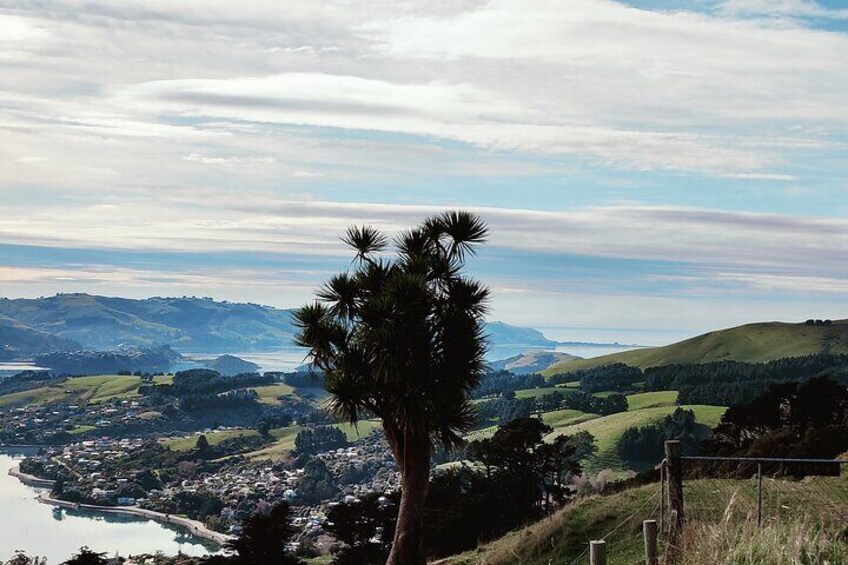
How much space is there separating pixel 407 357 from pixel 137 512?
143m

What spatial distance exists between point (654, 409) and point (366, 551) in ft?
352

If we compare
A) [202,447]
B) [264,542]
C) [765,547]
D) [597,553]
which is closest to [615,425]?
[202,447]

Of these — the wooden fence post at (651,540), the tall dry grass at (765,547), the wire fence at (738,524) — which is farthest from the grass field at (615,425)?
the tall dry grass at (765,547)

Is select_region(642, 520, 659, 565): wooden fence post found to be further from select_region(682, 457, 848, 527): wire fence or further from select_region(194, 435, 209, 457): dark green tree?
select_region(194, 435, 209, 457): dark green tree

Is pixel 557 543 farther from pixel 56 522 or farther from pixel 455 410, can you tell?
pixel 56 522

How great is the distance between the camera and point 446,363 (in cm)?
2858

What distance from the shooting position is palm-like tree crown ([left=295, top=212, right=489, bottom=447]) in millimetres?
27906

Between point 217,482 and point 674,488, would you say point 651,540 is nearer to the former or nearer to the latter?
point 674,488

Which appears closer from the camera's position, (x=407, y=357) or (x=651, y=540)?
(x=651, y=540)

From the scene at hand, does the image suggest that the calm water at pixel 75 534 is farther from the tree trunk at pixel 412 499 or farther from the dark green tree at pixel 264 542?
the tree trunk at pixel 412 499

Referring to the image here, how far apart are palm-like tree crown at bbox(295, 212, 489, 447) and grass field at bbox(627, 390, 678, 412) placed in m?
125

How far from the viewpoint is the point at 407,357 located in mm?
27984

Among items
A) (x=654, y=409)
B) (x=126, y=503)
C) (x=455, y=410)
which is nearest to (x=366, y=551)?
(x=455, y=410)

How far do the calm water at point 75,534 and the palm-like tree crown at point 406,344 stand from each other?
82205 mm
